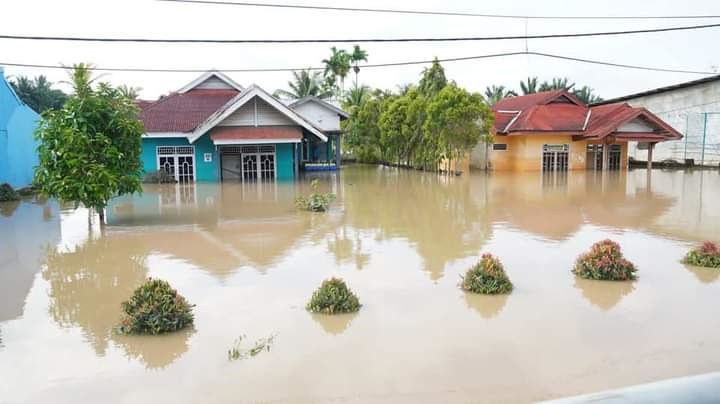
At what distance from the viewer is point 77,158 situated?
42.3 ft

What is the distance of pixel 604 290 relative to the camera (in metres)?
8.17

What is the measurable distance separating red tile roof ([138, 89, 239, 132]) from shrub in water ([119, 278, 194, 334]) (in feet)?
69.9

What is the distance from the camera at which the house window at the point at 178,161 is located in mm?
27681

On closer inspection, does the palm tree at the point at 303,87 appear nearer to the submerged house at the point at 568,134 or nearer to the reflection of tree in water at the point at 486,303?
the submerged house at the point at 568,134

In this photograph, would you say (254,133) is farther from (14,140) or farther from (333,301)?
(333,301)

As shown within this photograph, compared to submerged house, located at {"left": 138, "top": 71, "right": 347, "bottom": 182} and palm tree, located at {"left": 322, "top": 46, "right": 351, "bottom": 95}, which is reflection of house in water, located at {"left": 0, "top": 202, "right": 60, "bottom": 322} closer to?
submerged house, located at {"left": 138, "top": 71, "right": 347, "bottom": 182}

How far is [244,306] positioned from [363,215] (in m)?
8.38

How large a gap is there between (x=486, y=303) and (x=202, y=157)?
22848mm

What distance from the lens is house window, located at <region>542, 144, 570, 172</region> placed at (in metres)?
32.3

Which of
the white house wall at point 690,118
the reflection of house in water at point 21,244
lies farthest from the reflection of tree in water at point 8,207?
the white house wall at point 690,118

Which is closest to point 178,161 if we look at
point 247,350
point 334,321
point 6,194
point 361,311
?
point 6,194

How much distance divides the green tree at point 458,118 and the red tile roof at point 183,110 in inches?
435

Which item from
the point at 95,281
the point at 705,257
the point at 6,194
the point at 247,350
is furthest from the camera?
the point at 6,194


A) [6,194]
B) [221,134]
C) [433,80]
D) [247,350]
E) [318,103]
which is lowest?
[247,350]
